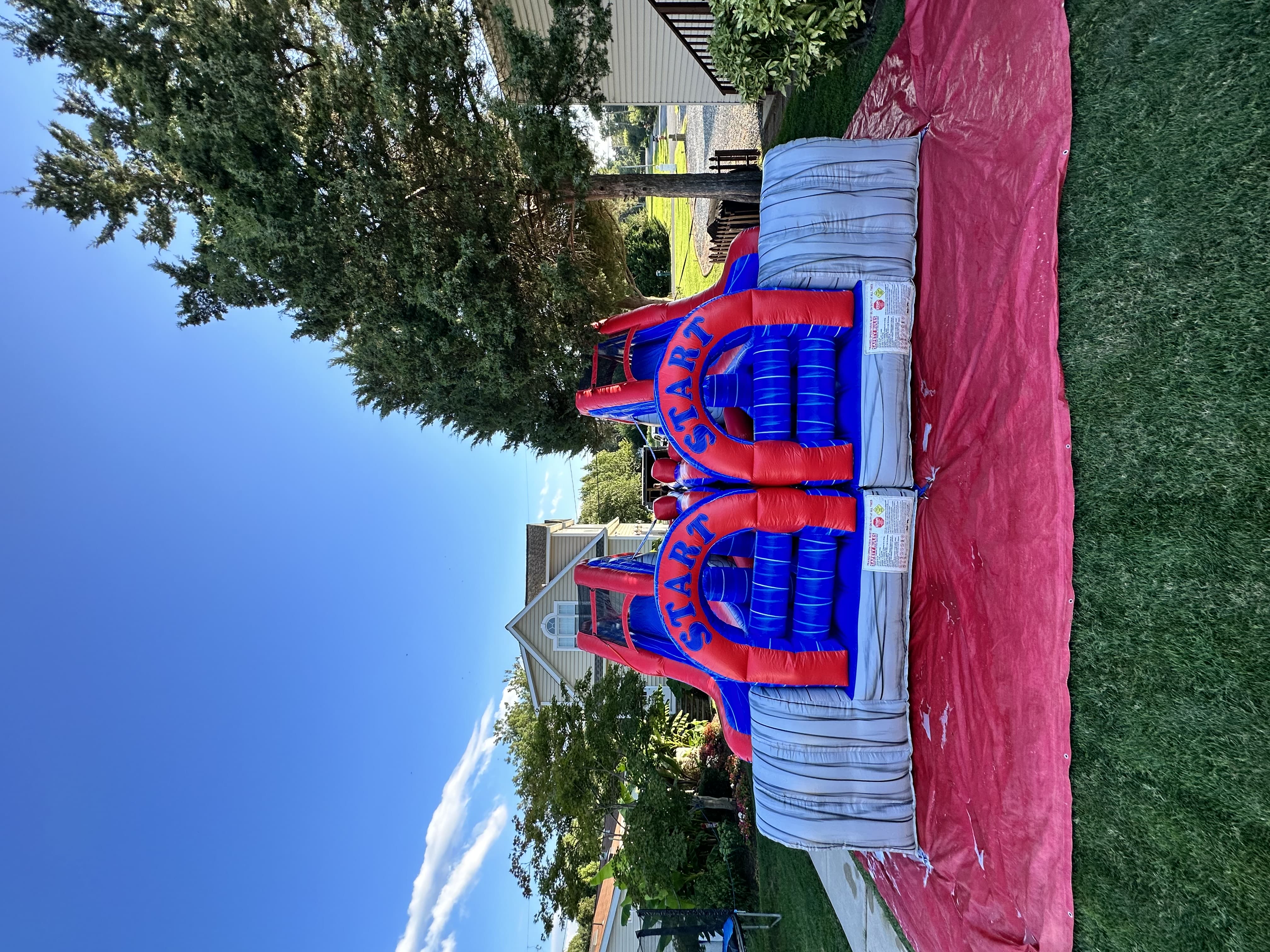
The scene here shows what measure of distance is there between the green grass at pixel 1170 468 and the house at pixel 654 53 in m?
8.02

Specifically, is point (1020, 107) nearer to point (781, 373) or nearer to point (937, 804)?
point (781, 373)

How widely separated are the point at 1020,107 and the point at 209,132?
7521 mm

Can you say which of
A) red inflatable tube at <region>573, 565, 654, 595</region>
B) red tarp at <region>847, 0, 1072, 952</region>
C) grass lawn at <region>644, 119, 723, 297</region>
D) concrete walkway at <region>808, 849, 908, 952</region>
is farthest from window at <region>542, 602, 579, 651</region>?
red tarp at <region>847, 0, 1072, 952</region>

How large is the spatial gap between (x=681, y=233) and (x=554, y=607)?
554 inches

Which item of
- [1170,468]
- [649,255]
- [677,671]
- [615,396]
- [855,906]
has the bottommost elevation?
[855,906]

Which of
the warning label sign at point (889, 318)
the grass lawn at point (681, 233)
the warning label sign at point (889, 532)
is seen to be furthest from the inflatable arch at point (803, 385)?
the grass lawn at point (681, 233)

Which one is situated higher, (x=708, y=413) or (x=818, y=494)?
(x=708, y=413)

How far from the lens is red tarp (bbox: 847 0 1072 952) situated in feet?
12.4

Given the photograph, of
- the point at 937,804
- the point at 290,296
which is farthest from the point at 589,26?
the point at 937,804

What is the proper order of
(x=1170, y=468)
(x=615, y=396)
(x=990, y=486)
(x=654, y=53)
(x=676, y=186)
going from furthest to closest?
→ (x=654, y=53) → (x=676, y=186) → (x=615, y=396) → (x=990, y=486) → (x=1170, y=468)

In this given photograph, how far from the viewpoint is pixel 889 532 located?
513cm

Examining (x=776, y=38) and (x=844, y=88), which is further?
(x=844, y=88)

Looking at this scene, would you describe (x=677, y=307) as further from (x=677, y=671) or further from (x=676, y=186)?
(x=677, y=671)

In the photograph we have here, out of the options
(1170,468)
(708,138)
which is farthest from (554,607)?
(708,138)
